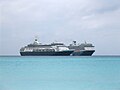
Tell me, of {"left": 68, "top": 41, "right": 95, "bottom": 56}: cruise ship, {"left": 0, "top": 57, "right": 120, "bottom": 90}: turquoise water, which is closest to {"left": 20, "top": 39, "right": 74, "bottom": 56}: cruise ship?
{"left": 68, "top": 41, "right": 95, "bottom": 56}: cruise ship

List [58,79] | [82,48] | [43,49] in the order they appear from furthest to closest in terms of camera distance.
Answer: [82,48], [43,49], [58,79]

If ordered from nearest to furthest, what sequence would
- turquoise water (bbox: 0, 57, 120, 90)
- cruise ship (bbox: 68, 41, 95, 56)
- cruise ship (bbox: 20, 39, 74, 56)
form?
turquoise water (bbox: 0, 57, 120, 90)
cruise ship (bbox: 20, 39, 74, 56)
cruise ship (bbox: 68, 41, 95, 56)

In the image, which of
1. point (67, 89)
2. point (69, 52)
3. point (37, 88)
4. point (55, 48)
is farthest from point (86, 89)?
point (69, 52)

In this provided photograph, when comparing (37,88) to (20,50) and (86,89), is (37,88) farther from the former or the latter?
(20,50)

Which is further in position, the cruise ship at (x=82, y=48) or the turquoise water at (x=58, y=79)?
the cruise ship at (x=82, y=48)

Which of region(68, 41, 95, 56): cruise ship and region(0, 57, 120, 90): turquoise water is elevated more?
region(68, 41, 95, 56): cruise ship

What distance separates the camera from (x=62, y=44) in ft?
213

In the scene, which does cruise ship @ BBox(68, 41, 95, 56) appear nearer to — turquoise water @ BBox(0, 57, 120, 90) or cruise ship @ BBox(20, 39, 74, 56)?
cruise ship @ BBox(20, 39, 74, 56)

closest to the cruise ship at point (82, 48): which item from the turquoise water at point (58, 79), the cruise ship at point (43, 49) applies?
the cruise ship at point (43, 49)

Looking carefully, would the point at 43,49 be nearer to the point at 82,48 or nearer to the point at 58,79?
the point at 82,48

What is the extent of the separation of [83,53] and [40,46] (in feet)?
36.9

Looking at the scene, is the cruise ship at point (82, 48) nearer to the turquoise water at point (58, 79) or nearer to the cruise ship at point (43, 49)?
the cruise ship at point (43, 49)

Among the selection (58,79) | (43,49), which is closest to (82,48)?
(43,49)

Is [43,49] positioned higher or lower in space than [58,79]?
higher
